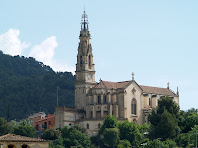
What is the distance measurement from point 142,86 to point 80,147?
34465mm

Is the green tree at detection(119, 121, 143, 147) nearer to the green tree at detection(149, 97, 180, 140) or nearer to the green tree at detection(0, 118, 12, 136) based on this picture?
the green tree at detection(149, 97, 180, 140)

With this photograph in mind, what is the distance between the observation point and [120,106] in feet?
483

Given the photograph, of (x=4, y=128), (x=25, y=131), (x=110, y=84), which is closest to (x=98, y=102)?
(x=110, y=84)

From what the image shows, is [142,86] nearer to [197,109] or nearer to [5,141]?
[197,109]

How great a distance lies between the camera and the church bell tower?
152200mm

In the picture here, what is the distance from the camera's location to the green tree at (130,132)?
13400cm

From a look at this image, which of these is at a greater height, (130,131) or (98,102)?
(98,102)

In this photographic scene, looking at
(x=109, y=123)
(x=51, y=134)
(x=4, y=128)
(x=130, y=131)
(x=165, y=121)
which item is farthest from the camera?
(x=4, y=128)

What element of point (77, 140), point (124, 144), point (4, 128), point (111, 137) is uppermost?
point (4, 128)

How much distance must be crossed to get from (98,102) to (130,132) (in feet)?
55.3

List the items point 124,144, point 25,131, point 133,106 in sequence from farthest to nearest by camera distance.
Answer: point 133,106 < point 25,131 < point 124,144

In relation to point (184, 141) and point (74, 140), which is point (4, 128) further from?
point (184, 141)

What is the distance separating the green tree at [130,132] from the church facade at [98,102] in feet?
28.3

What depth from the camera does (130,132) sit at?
442 ft
